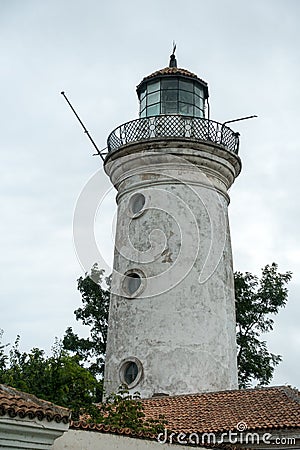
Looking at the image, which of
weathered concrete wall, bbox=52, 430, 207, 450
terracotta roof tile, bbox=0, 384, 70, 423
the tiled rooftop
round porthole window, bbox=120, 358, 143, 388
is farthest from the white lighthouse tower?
terracotta roof tile, bbox=0, 384, 70, 423

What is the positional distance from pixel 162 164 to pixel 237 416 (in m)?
7.84

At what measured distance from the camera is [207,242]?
61.7 ft

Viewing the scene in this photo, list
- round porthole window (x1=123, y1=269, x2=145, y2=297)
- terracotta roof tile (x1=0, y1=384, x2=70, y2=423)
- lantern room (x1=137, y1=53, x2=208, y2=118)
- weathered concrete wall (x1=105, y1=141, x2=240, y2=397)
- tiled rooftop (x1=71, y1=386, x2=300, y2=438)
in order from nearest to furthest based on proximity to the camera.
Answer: terracotta roof tile (x1=0, y1=384, x2=70, y2=423), tiled rooftop (x1=71, y1=386, x2=300, y2=438), weathered concrete wall (x1=105, y1=141, x2=240, y2=397), round porthole window (x1=123, y1=269, x2=145, y2=297), lantern room (x1=137, y1=53, x2=208, y2=118)

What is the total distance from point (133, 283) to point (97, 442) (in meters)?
10.0

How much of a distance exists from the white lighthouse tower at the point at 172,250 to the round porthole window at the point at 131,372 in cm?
3

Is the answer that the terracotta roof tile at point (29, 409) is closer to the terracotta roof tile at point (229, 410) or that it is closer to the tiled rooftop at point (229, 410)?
the tiled rooftop at point (229, 410)

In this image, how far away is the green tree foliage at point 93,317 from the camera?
2395 centimetres

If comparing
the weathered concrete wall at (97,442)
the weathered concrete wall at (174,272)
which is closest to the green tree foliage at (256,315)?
the weathered concrete wall at (174,272)

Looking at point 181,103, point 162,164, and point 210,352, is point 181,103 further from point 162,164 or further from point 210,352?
point 210,352

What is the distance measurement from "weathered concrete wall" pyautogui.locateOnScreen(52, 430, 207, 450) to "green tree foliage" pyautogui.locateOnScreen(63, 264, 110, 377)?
14.3 m

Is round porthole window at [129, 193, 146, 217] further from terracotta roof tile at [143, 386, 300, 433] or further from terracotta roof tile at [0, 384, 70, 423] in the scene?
terracotta roof tile at [0, 384, 70, 423]

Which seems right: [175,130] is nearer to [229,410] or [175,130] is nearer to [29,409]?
[229,410]

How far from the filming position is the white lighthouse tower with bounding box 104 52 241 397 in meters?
17.7

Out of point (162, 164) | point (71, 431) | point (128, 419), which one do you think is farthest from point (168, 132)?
point (71, 431)
